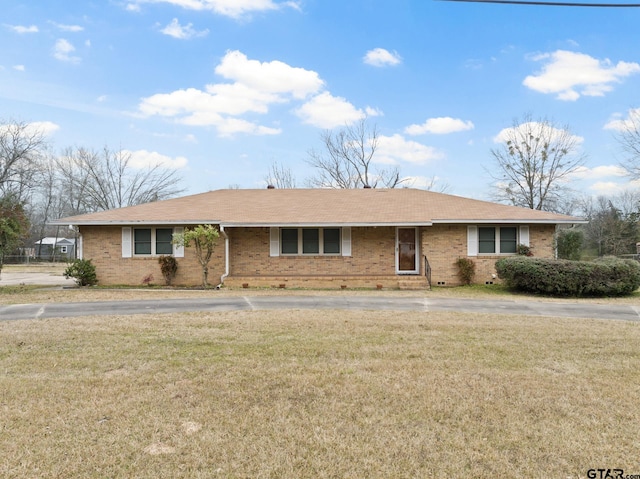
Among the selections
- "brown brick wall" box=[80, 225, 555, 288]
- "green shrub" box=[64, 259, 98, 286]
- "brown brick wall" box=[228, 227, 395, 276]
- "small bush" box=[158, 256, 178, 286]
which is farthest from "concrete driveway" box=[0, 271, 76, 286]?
"brown brick wall" box=[228, 227, 395, 276]

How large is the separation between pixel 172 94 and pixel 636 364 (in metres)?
25.8

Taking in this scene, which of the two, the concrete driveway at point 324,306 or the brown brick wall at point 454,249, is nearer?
the concrete driveway at point 324,306

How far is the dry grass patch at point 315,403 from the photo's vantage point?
317 cm

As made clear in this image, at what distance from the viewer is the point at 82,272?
1555 cm

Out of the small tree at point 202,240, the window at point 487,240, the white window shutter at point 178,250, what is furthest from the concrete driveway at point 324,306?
the white window shutter at point 178,250

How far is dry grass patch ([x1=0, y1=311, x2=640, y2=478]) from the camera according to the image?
317 cm

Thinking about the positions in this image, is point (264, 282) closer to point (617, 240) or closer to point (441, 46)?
point (441, 46)

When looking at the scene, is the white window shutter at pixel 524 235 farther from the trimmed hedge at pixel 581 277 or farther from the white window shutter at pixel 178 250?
the white window shutter at pixel 178 250

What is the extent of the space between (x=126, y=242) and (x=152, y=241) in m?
0.94

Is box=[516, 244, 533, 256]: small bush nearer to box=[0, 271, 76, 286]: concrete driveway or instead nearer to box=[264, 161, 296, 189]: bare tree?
box=[0, 271, 76, 286]: concrete driveway

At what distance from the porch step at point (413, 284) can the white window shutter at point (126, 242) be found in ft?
33.4

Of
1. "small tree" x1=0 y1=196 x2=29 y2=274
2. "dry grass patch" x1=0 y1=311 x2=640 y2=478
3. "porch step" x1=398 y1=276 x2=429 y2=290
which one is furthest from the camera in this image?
"porch step" x1=398 y1=276 x2=429 y2=290

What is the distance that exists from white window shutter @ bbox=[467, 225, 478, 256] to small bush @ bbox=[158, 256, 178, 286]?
437 inches

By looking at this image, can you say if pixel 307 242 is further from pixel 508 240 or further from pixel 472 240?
pixel 508 240
